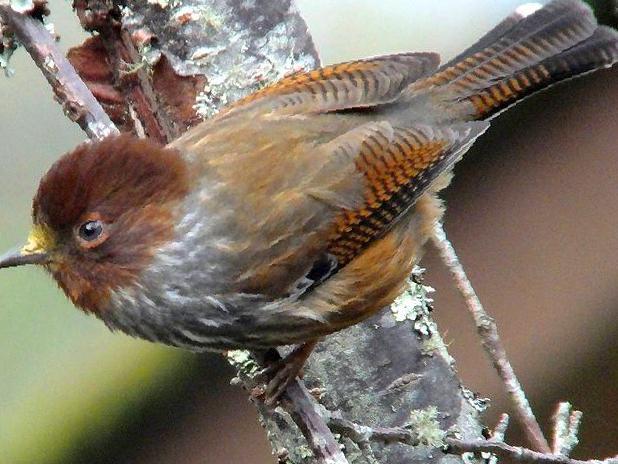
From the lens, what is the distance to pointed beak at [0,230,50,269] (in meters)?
3.02

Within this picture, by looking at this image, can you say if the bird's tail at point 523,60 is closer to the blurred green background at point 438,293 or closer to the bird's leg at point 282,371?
the bird's leg at point 282,371

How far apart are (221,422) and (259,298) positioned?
163 cm

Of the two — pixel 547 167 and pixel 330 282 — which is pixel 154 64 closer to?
pixel 330 282

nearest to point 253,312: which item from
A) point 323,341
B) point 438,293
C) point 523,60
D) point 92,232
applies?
point 323,341

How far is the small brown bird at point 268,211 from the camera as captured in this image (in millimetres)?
2992

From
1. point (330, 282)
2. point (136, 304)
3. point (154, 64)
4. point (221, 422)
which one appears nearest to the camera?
point (136, 304)

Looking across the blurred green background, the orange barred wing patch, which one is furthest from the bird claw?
the blurred green background

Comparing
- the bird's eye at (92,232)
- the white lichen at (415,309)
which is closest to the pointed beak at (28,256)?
the bird's eye at (92,232)

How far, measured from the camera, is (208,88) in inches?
137

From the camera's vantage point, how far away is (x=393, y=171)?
3.35m

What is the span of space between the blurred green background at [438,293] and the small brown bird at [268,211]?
1.31m

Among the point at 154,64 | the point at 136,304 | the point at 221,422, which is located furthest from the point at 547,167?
the point at 136,304

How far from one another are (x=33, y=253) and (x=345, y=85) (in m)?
1.04

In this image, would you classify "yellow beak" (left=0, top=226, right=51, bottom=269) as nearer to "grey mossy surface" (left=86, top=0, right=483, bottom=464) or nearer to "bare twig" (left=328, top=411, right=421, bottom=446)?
"grey mossy surface" (left=86, top=0, right=483, bottom=464)
